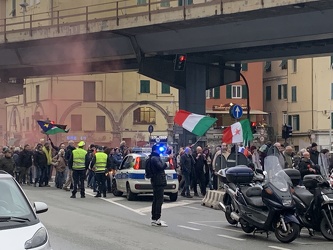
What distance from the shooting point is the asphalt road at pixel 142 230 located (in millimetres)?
12336

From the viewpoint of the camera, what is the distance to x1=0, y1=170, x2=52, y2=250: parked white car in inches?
294

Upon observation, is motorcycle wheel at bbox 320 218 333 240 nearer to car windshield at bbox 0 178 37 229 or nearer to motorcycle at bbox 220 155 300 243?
motorcycle at bbox 220 155 300 243

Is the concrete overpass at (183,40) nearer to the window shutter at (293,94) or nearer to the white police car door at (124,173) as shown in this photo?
the white police car door at (124,173)

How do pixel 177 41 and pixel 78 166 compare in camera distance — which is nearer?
pixel 78 166

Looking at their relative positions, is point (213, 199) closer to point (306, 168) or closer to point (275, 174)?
point (306, 168)

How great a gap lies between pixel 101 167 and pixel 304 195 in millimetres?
10200

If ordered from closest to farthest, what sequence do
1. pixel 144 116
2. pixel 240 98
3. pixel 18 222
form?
pixel 18 222 < pixel 144 116 < pixel 240 98

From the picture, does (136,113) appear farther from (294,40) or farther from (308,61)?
(294,40)

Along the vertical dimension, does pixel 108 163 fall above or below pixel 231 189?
above

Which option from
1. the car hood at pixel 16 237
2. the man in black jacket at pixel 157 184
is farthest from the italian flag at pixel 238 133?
the car hood at pixel 16 237

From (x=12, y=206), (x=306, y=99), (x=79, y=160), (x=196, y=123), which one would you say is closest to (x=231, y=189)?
(x=12, y=206)

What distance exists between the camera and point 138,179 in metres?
21.2

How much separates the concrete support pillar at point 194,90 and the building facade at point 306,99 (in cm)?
3727

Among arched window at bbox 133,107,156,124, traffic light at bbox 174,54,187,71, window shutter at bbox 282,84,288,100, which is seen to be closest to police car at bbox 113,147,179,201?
traffic light at bbox 174,54,187,71
